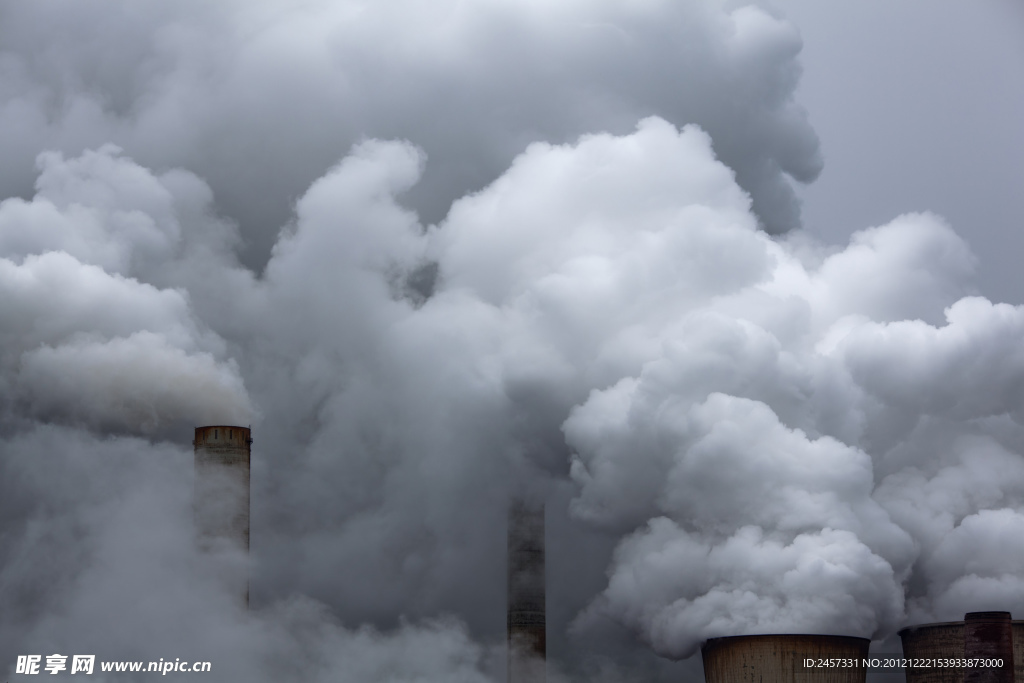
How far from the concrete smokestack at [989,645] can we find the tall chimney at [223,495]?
27.8 metres

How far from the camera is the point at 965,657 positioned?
44.1 metres

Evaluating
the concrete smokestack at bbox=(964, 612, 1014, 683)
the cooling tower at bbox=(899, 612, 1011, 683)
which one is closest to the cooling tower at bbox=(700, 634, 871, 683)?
the concrete smokestack at bbox=(964, 612, 1014, 683)

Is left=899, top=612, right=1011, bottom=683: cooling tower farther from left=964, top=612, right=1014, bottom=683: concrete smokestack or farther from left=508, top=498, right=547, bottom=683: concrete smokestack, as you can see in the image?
left=508, top=498, right=547, bottom=683: concrete smokestack

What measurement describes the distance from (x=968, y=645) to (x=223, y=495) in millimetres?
28827

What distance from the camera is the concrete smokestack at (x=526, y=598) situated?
2040 inches

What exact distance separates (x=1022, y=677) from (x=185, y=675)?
32828 mm

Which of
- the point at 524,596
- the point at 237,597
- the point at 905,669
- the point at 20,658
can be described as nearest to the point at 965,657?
the point at 905,669

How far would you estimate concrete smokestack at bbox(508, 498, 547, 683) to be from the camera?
5181cm

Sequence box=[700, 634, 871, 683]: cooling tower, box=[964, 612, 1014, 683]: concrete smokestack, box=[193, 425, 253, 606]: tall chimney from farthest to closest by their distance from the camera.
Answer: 1. box=[193, 425, 253, 606]: tall chimney
2. box=[964, 612, 1014, 683]: concrete smokestack
3. box=[700, 634, 871, 683]: cooling tower

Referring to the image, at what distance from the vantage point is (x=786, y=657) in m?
39.2

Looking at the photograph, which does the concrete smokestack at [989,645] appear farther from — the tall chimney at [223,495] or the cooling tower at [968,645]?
the tall chimney at [223,495]

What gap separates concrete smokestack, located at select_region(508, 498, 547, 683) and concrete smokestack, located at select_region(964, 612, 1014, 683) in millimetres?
17942

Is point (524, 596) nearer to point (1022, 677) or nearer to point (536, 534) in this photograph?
point (536, 534)

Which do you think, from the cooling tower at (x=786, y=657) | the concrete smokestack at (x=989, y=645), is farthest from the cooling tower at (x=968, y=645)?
the cooling tower at (x=786, y=657)
